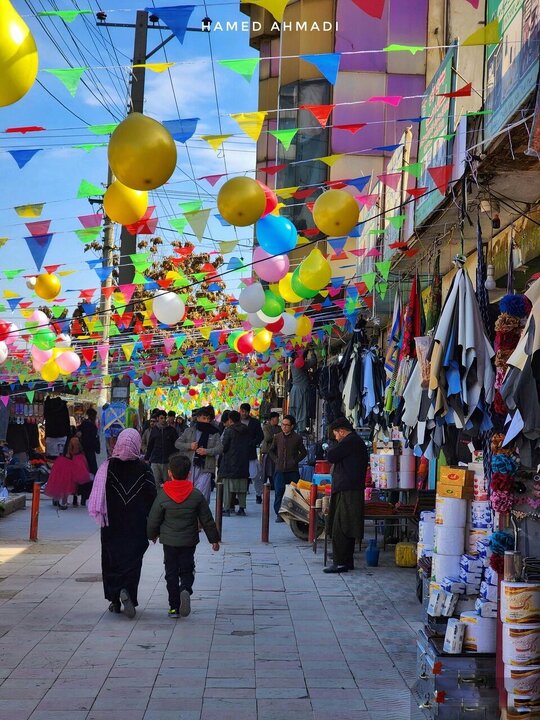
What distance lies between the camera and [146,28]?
62.7 ft

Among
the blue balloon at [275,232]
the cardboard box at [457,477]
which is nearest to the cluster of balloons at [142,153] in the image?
the blue balloon at [275,232]

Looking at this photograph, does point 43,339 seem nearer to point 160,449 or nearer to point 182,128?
point 160,449

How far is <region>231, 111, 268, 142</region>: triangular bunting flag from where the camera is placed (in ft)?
26.4

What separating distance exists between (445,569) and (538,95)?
3798mm

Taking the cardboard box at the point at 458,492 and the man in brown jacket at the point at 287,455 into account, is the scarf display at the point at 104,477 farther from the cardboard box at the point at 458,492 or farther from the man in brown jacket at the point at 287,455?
the man in brown jacket at the point at 287,455

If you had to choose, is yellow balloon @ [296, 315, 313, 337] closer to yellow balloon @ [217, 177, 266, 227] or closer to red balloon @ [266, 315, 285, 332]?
red balloon @ [266, 315, 285, 332]

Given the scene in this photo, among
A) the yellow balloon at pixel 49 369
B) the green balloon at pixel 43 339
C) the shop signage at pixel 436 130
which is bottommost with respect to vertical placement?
the yellow balloon at pixel 49 369

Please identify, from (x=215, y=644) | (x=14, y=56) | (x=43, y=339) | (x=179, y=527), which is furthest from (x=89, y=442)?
(x=14, y=56)

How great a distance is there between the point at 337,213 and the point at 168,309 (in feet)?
18.9

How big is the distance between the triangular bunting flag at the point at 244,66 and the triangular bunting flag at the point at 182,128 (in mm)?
880

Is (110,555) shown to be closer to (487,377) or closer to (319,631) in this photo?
(319,631)

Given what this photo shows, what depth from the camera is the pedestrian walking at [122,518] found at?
9.30 meters

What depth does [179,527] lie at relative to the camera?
30.1ft

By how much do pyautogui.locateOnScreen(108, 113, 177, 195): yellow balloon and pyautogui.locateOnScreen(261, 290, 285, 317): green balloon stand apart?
26.4 feet
